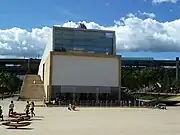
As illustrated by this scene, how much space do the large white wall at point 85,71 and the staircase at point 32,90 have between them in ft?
23.1

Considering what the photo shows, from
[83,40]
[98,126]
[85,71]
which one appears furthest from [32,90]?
[98,126]

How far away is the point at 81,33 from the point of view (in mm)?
84312

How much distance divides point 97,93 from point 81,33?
551 inches

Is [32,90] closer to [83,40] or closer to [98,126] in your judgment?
[83,40]

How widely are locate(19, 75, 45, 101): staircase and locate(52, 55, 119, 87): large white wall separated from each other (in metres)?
7.04

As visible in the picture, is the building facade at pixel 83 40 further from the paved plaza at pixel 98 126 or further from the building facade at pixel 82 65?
the paved plaza at pixel 98 126

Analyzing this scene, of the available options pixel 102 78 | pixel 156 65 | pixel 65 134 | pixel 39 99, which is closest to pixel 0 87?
pixel 39 99

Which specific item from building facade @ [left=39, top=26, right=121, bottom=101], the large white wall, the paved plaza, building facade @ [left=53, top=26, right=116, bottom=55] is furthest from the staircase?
the paved plaza

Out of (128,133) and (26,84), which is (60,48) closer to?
(26,84)

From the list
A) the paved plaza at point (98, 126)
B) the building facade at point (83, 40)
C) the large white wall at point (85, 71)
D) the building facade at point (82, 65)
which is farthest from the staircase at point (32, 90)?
the paved plaza at point (98, 126)

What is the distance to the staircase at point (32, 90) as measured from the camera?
3201 inches

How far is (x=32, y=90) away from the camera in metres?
86.9

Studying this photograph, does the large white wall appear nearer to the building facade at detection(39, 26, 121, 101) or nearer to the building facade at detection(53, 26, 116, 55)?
the building facade at detection(39, 26, 121, 101)

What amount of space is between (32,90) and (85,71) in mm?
14820
